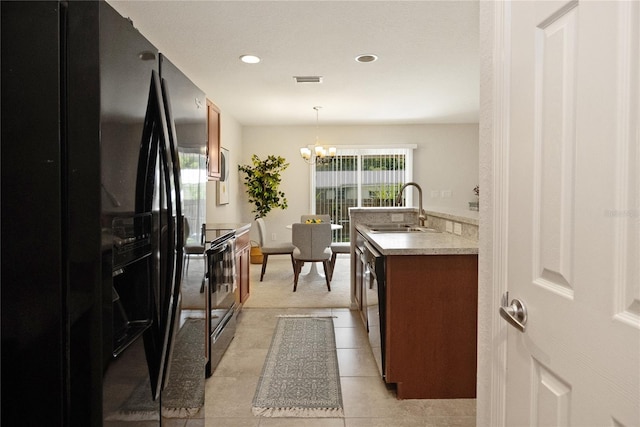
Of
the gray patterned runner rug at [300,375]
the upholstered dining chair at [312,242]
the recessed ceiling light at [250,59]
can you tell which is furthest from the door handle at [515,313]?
the upholstered dining chair at [312,242]

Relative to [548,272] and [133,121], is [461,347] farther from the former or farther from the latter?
[133,121]

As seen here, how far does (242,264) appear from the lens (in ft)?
12.4

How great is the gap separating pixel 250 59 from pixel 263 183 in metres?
3.31

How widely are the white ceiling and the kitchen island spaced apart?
5.81ft

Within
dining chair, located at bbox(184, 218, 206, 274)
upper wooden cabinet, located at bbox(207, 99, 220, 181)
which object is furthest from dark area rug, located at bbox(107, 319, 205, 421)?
upper wooden cabinet, located at bbox(207, 99, 220, 181)

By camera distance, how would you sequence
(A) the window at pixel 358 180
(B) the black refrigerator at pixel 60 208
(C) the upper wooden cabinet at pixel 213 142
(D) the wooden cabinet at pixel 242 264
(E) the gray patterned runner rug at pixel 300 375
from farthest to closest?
(A) the window at pixel 358 180 → (C) the upper wooden cabinet at pixel 213 142 → (D) the wooden cabinet at pixel 242 264 → (E) the gray patterned runner rug at pixel 300 375 → (B) the black refrigerator at pixel 60 208

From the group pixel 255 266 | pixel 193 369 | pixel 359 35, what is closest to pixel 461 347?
pixel 193 369

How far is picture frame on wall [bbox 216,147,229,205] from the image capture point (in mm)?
5785

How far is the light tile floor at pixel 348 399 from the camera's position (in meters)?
2.07

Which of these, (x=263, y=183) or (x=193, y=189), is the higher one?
(x=263, y=183)

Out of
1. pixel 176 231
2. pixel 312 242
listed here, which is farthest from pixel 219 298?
pixel 312 242

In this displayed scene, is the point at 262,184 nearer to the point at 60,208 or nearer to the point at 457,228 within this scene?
the point at 457,228

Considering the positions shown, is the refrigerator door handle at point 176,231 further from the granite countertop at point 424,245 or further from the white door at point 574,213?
the granite countertop at point 424,245

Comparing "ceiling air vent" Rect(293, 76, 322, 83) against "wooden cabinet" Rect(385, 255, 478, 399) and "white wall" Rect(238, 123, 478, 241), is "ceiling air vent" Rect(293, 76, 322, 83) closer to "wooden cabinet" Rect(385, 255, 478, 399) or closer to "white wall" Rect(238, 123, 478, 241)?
"wooden cabinet" Rect(385, 255, 478, 399)
